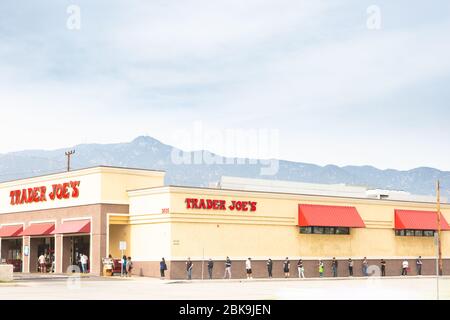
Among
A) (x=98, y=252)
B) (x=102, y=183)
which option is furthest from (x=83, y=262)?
(x=102, y=183)

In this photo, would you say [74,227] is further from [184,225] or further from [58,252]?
[184,225]

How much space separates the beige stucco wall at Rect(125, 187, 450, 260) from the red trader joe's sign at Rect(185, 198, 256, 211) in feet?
0.99

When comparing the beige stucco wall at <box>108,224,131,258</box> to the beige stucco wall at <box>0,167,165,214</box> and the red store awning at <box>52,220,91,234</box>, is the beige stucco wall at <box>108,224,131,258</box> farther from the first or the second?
the red store awning at <box>52,220,91,234</box>

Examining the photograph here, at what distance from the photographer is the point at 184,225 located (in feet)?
192

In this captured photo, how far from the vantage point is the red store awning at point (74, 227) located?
201 feet

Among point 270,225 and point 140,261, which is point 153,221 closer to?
point 140,261

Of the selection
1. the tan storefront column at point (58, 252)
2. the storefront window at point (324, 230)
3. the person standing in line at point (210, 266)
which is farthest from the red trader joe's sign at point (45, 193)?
the storefront window at point (324, 230)

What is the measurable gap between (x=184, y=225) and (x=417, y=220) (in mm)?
24882

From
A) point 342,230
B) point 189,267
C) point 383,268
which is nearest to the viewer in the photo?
point 189,267

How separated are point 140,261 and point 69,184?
9.06 m

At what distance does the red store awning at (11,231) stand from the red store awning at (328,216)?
23.8 meters

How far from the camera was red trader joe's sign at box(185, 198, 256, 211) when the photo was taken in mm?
59281

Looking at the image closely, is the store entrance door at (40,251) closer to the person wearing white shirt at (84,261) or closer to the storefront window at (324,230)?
the person wearing white shirt at (84,261)
